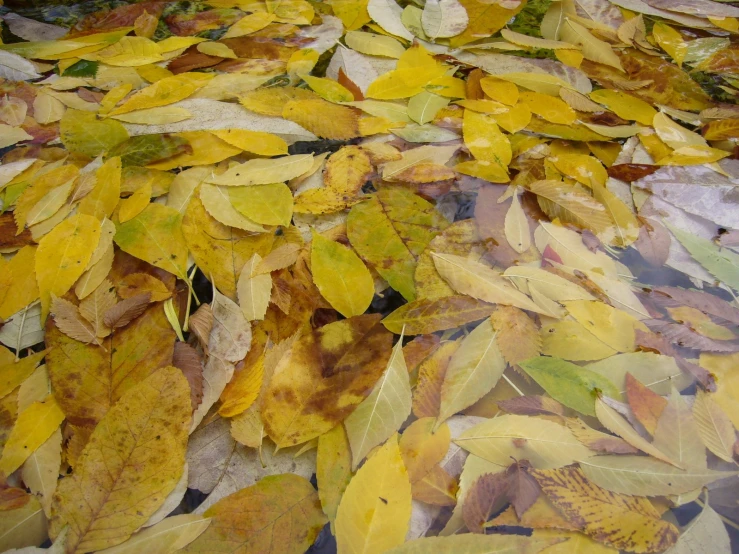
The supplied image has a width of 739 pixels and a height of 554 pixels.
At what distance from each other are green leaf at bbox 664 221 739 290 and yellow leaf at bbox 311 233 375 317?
595 millimetres

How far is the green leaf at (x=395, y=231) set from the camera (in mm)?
903

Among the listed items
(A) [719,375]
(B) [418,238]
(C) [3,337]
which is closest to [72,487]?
(C) [3,337]

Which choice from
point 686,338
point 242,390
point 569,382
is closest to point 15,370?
point 242,390

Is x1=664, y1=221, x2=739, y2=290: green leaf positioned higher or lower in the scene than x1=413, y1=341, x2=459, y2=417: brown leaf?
higher

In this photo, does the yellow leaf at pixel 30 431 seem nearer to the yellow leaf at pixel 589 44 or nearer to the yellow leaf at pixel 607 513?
the yellow leaf at pixel 607 513

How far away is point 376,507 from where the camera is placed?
2.18 feet

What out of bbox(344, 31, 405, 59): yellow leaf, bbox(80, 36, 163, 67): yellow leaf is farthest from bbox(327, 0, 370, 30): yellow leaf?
bbox(80, 36, 163, 67): yellow leaf

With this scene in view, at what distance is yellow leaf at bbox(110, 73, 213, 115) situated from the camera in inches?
46.3

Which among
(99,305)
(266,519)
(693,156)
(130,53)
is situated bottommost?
(266,519)

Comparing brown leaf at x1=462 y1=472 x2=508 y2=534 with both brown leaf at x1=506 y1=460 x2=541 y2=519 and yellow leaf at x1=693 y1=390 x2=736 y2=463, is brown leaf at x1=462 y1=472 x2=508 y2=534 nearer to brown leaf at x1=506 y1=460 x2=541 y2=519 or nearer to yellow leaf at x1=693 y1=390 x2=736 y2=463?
brown leaf at x1=506 y1=460 x2=541 y2=519

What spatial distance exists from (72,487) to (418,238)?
2.10 ft

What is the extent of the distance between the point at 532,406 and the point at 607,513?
0.16 m

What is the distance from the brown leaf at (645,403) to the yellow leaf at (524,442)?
100 millimetres

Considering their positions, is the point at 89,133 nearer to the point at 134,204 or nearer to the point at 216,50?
the point at 134,204
